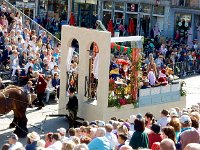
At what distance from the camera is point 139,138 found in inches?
491

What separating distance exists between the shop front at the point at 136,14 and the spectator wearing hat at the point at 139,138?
27440mm

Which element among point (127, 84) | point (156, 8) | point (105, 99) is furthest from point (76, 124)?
point (156, 8)

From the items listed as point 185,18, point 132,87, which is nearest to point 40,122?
point 132,87

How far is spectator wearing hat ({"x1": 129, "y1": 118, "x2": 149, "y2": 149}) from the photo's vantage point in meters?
12.4

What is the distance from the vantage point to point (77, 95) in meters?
20.1

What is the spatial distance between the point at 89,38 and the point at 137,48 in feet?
6.35

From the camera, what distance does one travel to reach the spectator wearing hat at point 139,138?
489 inches

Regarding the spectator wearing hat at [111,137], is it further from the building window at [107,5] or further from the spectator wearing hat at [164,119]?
the building window at [107,5]

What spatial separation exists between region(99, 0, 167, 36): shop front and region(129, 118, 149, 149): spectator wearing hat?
27.4 metres

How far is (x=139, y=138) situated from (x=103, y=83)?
6991 millimetres

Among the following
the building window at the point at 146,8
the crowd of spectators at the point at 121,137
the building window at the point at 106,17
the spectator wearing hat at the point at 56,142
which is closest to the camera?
the crowd of spectators at the point at 121,137

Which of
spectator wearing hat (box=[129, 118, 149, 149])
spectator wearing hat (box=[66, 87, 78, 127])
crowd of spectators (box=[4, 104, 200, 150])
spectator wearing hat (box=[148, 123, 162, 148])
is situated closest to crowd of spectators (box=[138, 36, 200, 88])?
spectator wearing hat (box=[66, 87, 78, 127])

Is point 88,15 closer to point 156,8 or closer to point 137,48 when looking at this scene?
point 156,8

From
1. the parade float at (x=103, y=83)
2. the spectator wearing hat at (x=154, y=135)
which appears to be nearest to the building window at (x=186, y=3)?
the parade float at (x=103, y=83)
